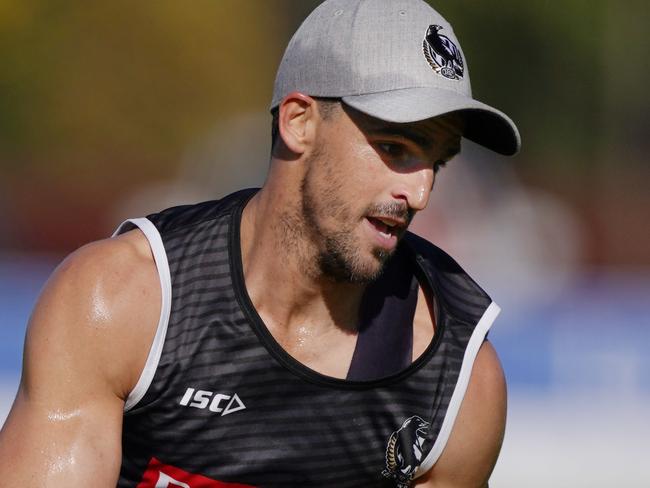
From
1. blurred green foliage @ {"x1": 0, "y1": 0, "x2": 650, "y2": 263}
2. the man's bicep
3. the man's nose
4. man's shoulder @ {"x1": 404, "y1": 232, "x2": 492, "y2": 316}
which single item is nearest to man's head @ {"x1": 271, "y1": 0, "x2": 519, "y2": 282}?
the man's nose

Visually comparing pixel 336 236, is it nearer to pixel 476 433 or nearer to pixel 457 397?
pixel 457 397

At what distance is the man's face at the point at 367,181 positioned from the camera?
2781mm

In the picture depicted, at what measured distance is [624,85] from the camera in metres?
7.49

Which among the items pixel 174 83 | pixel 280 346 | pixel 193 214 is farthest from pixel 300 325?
pixel 174 83

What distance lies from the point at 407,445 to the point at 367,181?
0.72 m

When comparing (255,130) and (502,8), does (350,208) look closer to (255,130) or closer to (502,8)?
(255,130)

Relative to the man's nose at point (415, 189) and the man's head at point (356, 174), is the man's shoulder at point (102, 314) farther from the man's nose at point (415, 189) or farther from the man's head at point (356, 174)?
the man's nose at point (415, 189)

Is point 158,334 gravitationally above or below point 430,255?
below

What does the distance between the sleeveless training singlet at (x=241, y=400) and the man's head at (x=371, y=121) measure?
0.91 feet

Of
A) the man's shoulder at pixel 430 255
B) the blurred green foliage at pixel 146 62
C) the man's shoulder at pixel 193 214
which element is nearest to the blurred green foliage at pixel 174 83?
the blurred green foliage at pixel 146 62

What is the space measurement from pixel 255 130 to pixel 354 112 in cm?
445

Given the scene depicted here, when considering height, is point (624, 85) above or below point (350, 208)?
above

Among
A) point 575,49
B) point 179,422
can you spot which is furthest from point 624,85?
point 179,422

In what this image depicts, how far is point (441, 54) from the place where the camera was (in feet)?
9.29
